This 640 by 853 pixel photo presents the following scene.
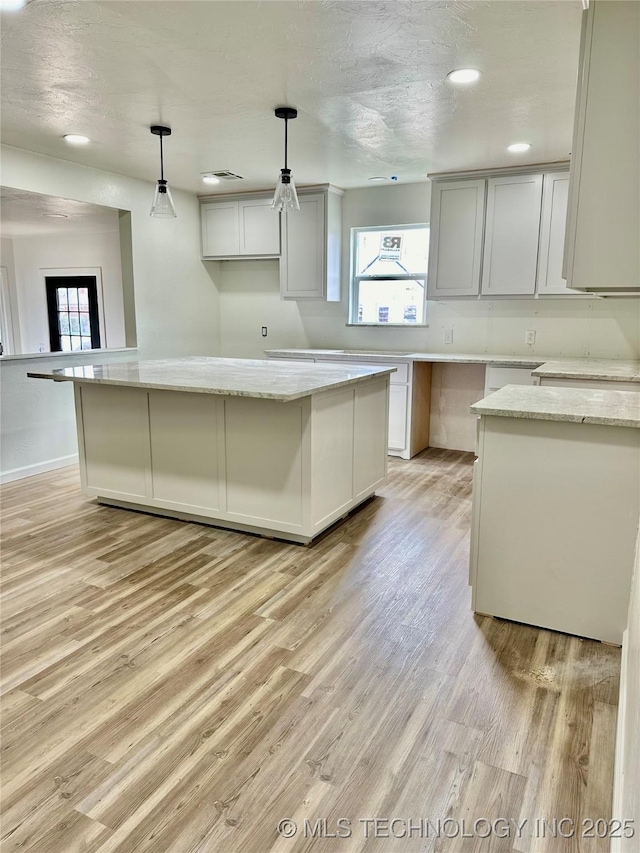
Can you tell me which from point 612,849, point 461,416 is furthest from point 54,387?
point 612,849

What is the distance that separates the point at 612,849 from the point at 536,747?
40 centimetres

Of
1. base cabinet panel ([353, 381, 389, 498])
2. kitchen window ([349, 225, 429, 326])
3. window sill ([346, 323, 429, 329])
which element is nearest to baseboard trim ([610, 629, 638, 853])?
base cabinet panel ([353, 381, 389, 498])

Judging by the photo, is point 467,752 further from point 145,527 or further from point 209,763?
point 145,527

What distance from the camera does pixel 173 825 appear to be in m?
1.46

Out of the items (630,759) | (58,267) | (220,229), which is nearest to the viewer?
(630,759)

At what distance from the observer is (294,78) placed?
283 centimetres

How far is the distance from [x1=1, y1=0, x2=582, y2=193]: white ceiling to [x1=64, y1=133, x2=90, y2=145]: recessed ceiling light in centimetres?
7

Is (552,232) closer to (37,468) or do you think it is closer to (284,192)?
(284,192)

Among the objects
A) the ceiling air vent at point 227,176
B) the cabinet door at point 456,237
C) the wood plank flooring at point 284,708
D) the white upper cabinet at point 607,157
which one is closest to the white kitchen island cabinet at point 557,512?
the wood plank flooring at point 284,708

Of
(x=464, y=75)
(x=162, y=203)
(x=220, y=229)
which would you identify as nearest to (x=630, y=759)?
(x=464, y=75)

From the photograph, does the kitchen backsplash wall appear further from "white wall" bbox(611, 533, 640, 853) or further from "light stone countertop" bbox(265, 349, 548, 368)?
"white wall" bbox(611, 533, 640, 853)

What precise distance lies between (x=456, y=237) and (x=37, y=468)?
3996mm

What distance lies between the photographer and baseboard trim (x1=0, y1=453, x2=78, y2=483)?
4363mm

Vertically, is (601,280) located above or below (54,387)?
above
